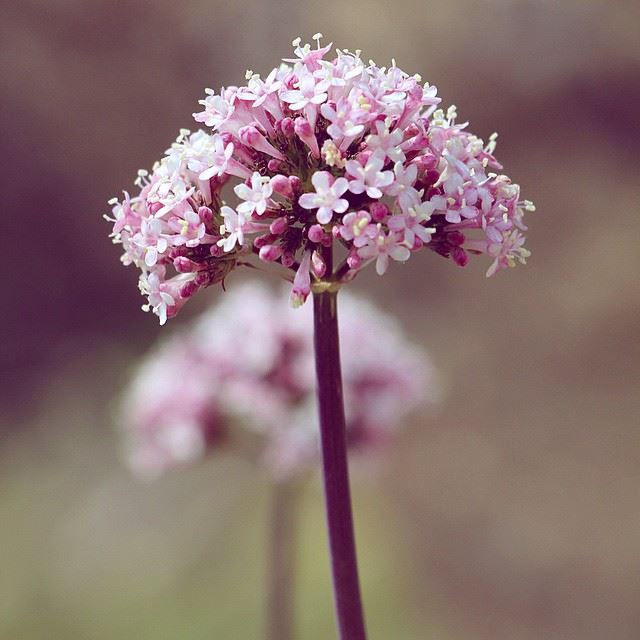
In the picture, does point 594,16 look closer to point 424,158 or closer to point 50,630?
point 50,630

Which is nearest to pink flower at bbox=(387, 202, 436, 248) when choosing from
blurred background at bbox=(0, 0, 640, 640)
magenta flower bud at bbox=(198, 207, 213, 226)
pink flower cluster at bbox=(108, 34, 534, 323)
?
pink flower cluster at bbox=(108, 34, 534, 323)

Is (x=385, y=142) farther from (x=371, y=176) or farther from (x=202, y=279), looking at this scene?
(x=202, y=279)

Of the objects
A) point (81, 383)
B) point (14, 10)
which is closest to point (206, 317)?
point (81, 383)

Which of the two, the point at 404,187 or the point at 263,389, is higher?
the point at 263,389

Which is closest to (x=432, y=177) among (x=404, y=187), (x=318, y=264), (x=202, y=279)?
(x=404, y=187)

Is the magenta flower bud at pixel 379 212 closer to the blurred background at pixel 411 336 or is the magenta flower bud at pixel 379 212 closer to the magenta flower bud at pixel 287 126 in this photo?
the magenta flower bud at pixel 287 126

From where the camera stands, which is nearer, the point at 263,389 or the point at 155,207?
the point at 155,207

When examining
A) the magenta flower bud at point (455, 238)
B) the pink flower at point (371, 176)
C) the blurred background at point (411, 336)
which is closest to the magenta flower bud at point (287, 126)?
the pink flower at point (371, 176)
